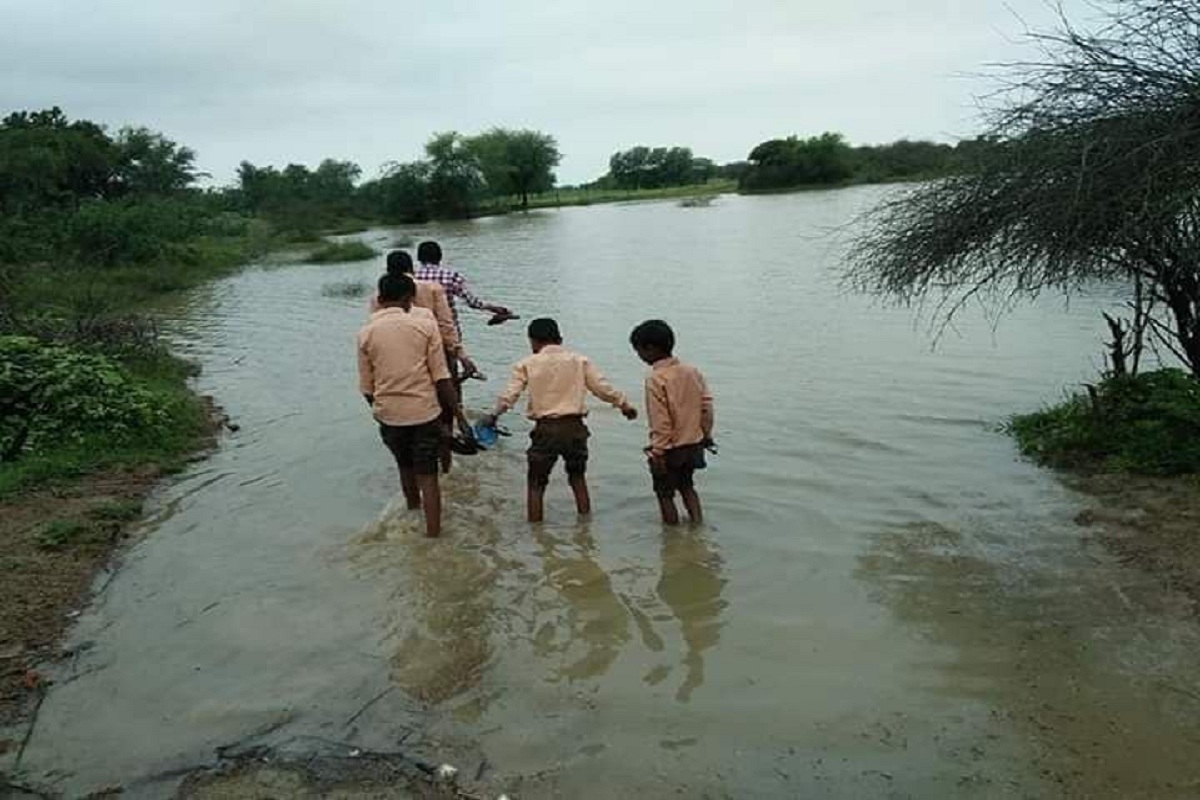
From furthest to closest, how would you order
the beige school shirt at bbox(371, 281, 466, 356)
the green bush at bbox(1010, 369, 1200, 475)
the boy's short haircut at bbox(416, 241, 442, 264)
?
the boy's short haircut at bbox(416, 241, 442, 264)
the beige school shirt at bbox(371, 281, 466, 356)
the green bush at bbox(1010, 369, 1200, 475)

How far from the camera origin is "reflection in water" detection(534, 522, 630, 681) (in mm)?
5180

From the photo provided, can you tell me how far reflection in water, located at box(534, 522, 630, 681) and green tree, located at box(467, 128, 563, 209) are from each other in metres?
91.7

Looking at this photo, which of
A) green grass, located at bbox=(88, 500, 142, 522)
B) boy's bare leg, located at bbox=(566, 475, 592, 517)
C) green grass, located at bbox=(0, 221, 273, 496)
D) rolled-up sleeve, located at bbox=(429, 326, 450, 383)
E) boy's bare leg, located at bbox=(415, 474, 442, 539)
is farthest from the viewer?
green grass, located at bbox=(0, 221, 273, 496)

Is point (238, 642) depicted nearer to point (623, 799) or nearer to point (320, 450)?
point (623, 799)

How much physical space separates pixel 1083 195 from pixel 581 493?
3.86m

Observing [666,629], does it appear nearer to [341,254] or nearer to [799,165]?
[341,254]

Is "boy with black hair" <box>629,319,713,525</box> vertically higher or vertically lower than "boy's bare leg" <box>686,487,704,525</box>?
higher

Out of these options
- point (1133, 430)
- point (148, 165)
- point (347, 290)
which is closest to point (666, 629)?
point (1133, 430)

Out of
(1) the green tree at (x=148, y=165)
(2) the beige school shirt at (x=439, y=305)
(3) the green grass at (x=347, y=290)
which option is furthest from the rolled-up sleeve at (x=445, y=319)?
(1) the green tree at (x=148, y=165)

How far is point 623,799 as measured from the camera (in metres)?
3.92

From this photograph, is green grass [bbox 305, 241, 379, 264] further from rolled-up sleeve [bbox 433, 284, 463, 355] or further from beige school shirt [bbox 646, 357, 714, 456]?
beige school shirt [bbox 646, 357, 714, 456]

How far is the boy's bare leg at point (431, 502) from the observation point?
6980 millimetres

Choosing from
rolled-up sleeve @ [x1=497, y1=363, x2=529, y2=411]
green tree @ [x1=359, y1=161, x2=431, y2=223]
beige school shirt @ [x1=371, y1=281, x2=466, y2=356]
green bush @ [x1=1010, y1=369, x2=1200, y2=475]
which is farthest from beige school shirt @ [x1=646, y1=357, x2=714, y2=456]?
green tree @ [x1=359, y1=161, x2=431, y2=223]

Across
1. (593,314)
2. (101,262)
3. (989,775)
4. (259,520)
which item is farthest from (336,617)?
(101,262)
